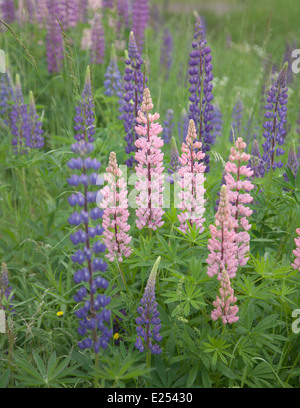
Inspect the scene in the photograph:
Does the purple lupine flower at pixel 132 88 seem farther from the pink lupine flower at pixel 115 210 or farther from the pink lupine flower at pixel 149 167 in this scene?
Result: the pink lupine flower at pixel 115 210

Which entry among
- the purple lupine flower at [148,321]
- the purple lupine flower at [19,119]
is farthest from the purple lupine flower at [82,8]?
the purple lupine flower at [148,321]

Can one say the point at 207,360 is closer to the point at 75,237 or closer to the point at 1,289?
the point at 75,237

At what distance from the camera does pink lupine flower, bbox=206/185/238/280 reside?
187cm

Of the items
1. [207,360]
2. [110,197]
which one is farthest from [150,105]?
[207,360]

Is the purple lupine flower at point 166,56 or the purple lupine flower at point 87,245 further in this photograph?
the purple lupine flower at point 166,56

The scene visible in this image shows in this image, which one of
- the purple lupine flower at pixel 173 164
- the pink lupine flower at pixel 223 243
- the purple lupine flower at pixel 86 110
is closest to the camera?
the pink lupine flower at pixel 223 243

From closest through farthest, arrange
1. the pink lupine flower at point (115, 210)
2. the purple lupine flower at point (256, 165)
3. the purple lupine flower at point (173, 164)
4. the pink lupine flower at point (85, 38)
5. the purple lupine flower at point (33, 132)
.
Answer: the pink lupine flower at point (115, 210) → the purple lupine flower at point (173, 164) → the purple lupine flower at point (256, 165) → the purple lupine flower at point (33, 132) → the pink lupine flower at point (85, 38)

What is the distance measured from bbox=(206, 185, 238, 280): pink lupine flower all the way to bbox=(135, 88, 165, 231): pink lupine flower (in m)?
0.43

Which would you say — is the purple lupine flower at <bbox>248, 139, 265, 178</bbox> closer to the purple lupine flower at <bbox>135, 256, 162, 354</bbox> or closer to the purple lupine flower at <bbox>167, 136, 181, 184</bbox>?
the purple lupine flower at <bbox>167, 136, 181, 184</bbox>

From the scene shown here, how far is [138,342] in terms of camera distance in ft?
6.85

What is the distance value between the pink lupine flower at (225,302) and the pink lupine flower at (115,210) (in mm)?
528

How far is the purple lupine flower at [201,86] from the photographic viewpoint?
2938 mm

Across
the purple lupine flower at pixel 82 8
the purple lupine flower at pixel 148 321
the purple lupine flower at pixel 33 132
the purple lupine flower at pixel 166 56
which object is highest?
the purple lupine flower at pixel 82 8
